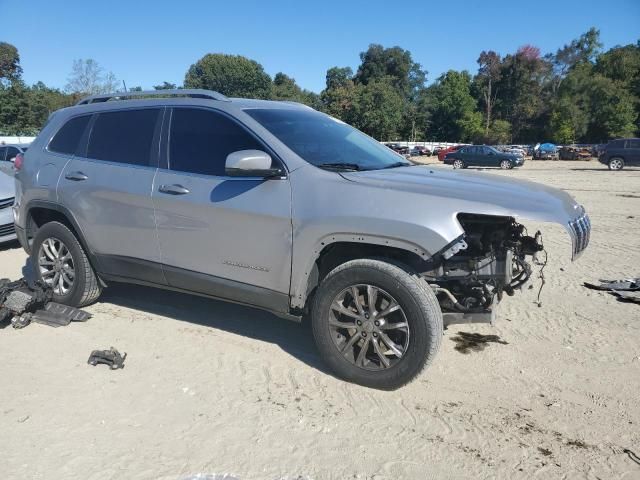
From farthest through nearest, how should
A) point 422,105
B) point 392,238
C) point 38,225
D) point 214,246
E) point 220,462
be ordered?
point 422,105 → point 38,225 → point 214,246 → point 392,238 → point 220,462

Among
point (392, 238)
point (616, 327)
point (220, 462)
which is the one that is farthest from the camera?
point (616, 327)

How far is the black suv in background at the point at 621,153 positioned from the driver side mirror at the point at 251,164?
95.9ft

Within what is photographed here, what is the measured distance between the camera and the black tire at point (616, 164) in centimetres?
2799

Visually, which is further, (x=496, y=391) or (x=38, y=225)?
(x=38, y=225)

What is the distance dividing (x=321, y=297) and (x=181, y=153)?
1.69 meters

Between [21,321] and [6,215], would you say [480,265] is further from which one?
[6,215]

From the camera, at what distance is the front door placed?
3670 millimetres

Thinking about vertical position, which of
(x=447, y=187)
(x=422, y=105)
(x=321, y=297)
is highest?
(x=422, y=105)

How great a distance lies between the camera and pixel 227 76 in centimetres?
10475

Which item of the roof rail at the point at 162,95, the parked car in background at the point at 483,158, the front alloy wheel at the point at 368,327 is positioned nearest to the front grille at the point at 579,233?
the front alloy wheel at the point at 368,327

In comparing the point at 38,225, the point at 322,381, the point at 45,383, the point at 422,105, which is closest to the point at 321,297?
the point at 322,381

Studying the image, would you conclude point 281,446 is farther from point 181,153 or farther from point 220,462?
point 181,153

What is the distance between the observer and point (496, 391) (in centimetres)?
352

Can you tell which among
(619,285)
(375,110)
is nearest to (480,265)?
(619,285)
